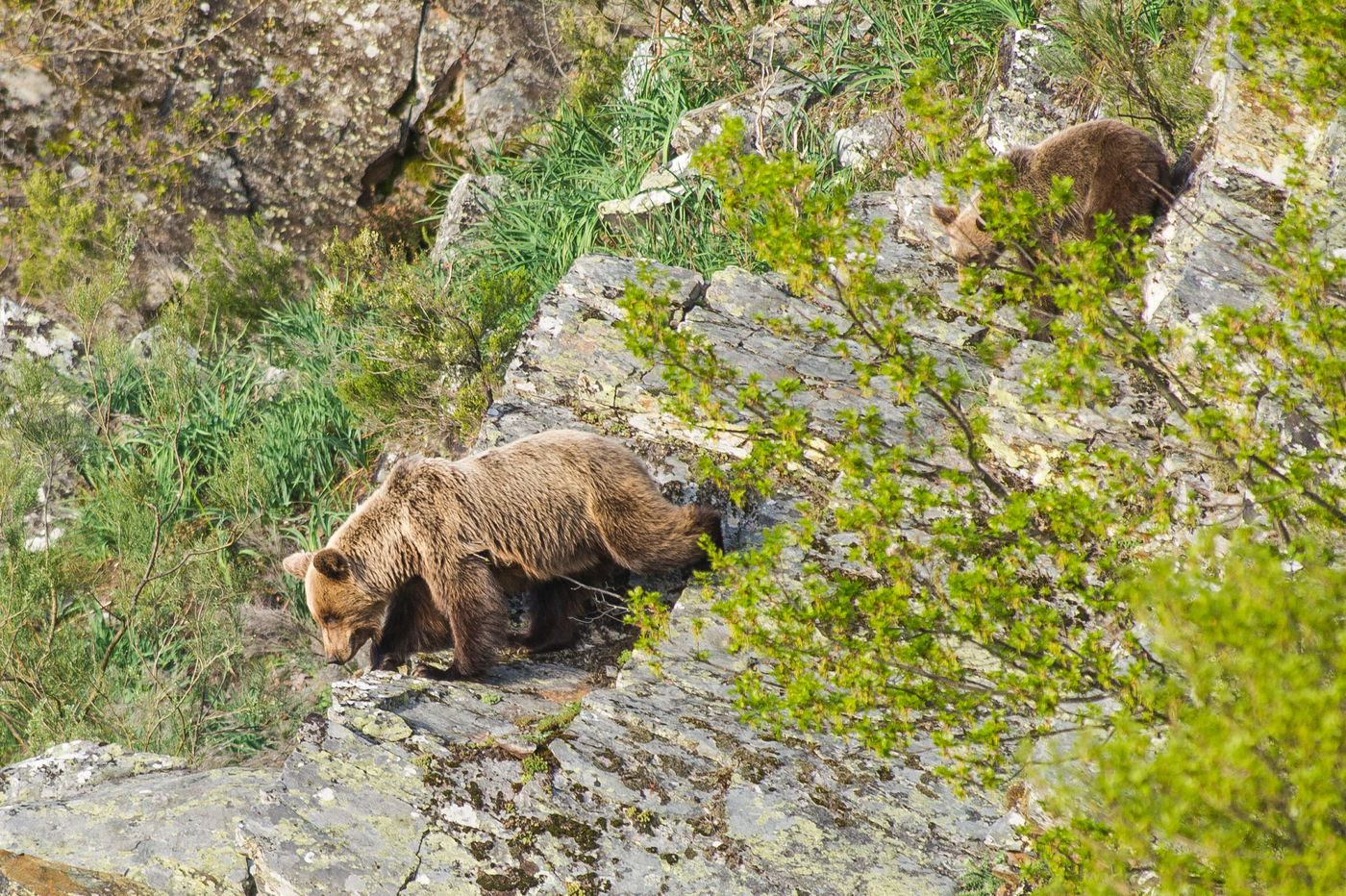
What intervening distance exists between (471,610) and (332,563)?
2.30ft

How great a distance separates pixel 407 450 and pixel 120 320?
447 cm

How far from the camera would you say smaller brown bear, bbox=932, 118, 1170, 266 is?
18.6ft

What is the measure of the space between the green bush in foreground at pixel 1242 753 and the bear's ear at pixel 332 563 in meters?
3.34

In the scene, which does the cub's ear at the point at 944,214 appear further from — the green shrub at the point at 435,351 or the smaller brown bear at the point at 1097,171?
the green shrub at the point at 435,351

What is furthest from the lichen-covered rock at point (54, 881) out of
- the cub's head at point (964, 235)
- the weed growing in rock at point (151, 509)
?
the cub's head at point (964, 235)

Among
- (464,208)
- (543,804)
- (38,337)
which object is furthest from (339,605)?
(38,337)

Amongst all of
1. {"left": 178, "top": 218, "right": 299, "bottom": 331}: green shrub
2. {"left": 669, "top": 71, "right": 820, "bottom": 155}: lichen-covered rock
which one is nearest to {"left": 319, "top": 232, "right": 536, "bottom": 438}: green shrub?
{"left": 669, "top": 71, "right": 820, "bottom": 155}: lichen-covered rock

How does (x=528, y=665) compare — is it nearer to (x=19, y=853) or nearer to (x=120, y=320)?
(x=19, y=853)

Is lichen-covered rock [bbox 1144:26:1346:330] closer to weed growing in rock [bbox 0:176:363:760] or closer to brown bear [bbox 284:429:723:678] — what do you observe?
brown bear [bbox 284:429:723:678]

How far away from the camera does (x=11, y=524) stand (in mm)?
5941

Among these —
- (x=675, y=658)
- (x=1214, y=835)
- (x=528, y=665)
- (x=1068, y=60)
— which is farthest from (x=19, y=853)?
(x=1068, y=60)

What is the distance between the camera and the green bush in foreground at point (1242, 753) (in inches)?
67.0

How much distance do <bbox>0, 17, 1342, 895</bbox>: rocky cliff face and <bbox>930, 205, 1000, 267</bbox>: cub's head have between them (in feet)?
4.73

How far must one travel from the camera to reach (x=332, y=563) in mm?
4543
